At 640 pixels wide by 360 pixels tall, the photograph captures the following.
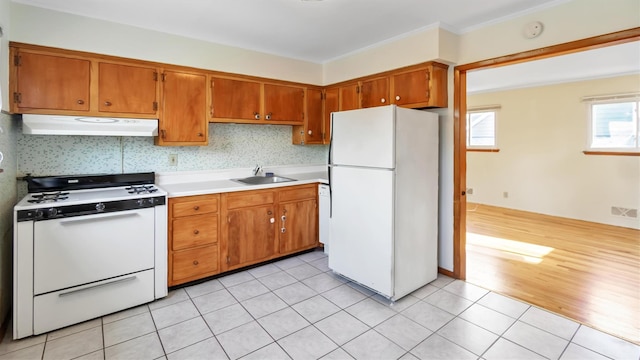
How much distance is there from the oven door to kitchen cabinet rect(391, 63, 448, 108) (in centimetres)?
263

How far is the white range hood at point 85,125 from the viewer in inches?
96.1

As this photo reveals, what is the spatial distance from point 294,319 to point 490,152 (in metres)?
5.84

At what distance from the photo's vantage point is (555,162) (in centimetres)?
564

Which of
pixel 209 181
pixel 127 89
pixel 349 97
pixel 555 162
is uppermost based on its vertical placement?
pixel 349 97

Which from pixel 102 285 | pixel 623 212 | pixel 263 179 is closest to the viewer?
pixel 102 285

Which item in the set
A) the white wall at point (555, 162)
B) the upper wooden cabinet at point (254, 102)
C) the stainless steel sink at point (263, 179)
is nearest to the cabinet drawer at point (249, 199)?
the stainless steel sink at point (263, 179)

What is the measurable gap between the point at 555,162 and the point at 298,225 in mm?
4941

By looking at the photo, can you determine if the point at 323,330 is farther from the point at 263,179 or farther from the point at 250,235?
the point at 263,179

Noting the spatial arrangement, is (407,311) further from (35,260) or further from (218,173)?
(35,260)

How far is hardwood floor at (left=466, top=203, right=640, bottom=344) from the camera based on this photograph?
2586mm

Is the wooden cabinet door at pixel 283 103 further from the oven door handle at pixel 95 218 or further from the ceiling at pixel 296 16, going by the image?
the oven door handle at pixel 95 218

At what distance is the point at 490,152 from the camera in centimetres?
659

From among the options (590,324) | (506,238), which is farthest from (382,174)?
(506,238)

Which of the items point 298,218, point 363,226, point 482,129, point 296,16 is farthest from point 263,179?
point 482,129
